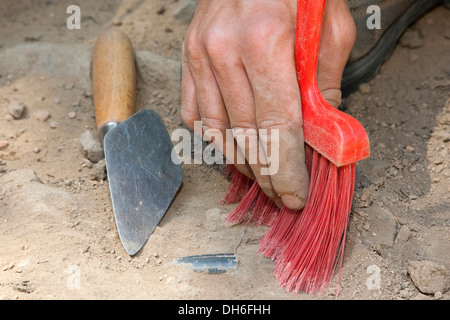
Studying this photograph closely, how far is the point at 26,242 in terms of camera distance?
158 centimetres

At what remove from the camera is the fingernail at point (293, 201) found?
1571 mm

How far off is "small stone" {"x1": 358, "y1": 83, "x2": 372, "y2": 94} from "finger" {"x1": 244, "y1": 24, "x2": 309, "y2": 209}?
83cm

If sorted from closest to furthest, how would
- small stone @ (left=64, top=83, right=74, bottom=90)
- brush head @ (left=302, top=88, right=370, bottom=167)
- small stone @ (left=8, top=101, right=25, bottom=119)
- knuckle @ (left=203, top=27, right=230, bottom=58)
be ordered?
brush head @ (left=302, top=88, right=370, bottom=167) → knuckle @ (left=203, top=27, right=230, bottom=58) → small stone @ (left=8, top=101, right=25, bottom=119) → small stone @ (left=64, top=83, right=74, bottom=90)

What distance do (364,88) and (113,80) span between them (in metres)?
1.04

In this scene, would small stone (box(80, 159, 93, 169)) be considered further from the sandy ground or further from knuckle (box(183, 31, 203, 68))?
knuckle (box(183, 31, 203, 68))

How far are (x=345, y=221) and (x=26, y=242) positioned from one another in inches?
37.5

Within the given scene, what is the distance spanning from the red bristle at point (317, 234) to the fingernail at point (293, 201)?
24 millimetres

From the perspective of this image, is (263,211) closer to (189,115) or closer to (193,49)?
(189,115)

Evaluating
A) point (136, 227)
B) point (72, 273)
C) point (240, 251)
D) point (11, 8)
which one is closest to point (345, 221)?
point (240, 251)

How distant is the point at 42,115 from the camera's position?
217 centimetres

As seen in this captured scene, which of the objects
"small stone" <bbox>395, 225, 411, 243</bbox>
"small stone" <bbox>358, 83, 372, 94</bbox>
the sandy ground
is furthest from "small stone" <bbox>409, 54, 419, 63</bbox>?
"small stone" <bbox>395, 225, 411, 243</bbox>

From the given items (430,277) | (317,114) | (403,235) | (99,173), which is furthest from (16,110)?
(430,277)

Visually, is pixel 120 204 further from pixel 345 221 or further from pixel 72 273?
pixel 345 221

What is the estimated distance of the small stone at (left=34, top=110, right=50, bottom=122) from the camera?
7.11 feet
